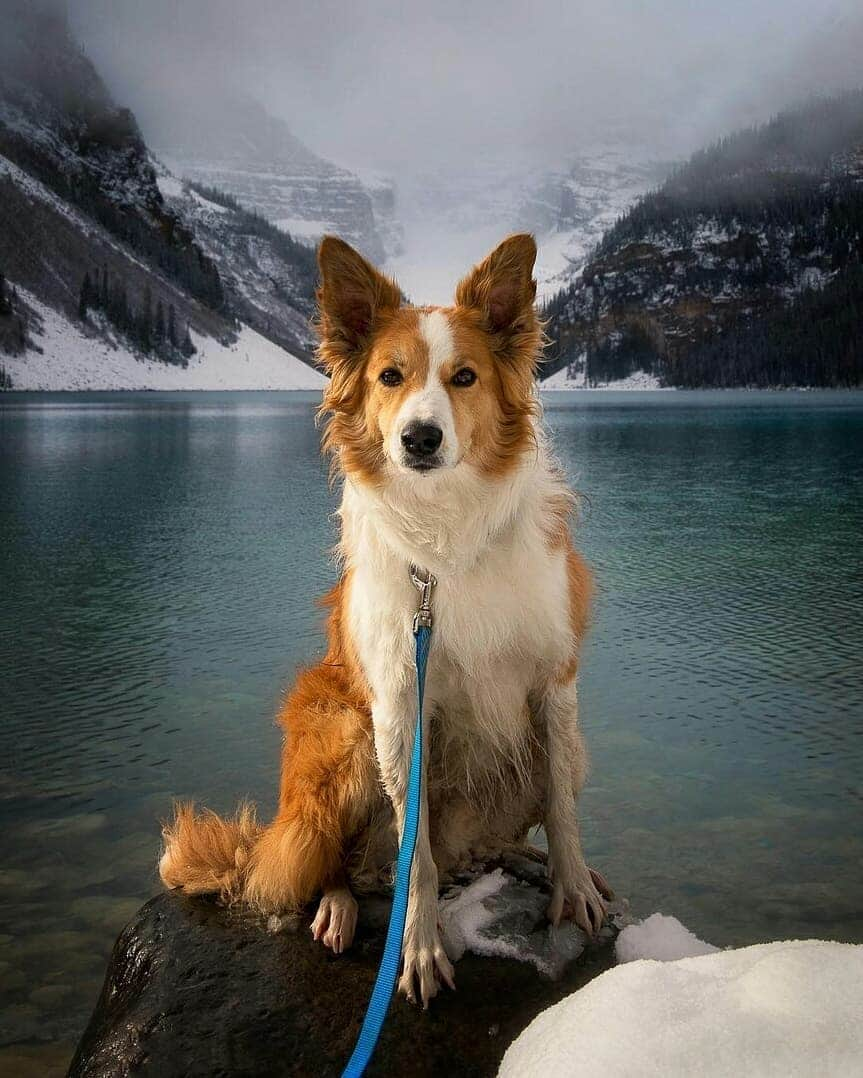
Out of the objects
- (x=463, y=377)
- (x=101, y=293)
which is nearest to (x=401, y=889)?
(x=463, y=377)

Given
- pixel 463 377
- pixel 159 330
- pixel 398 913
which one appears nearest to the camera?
pixel 398 913

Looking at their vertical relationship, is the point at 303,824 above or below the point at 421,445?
below

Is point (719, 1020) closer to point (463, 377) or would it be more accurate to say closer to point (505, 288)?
point (463, 377)

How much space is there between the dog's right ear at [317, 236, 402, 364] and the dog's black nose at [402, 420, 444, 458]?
30.0 inches

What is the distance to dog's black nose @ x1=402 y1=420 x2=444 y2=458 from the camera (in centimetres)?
393

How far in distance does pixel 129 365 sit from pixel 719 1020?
15093 cm

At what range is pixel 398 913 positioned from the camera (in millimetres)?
3332

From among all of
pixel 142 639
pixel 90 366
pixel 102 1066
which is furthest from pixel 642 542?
pixel 90 366

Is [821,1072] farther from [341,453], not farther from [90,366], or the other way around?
[90,366]

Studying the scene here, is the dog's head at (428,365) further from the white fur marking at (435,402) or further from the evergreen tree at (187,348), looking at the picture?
the evergreen tree at (187,348)

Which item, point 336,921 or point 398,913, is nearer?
point 398,913

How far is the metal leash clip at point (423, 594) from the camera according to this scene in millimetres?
3957

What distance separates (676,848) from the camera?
6.72 metres

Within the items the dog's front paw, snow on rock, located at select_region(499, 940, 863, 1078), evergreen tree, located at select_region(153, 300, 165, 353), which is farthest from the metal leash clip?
evergreen tree, located at select_region(153, 300, 165, 353)
